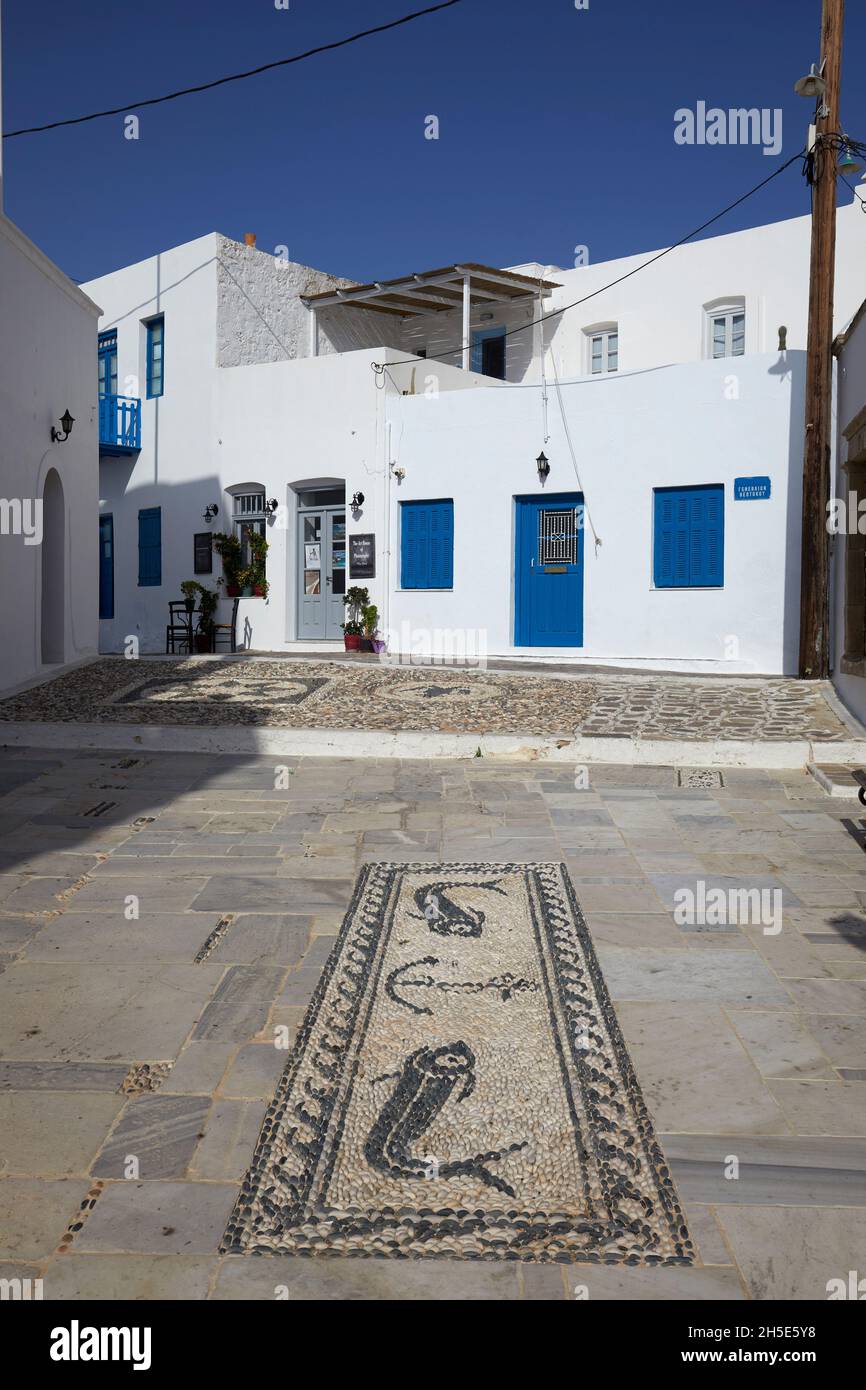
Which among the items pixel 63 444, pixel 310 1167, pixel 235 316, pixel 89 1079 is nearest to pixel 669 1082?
pixel 310 1167

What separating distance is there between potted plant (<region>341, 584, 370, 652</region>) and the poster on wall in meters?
0.21

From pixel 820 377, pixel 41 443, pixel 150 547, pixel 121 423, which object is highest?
pixel 121 423

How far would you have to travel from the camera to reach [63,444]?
518 inches

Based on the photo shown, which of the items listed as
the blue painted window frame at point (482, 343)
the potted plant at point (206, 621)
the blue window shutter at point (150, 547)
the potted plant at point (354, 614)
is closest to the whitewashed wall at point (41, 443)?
the potted plant at point (206, 621)

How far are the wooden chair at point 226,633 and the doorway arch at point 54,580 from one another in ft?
14.1

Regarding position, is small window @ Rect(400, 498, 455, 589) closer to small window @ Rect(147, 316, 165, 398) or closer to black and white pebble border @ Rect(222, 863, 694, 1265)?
small window @ Rect(147, 316, 165, 398)

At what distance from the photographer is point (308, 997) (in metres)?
3.81

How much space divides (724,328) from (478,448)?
4.47 m

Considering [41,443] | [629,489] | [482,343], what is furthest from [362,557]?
[41,443]

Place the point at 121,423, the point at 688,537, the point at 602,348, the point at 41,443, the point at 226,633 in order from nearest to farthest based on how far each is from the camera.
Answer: the point at 41,443 < the point at 688,537 < the point at 226,633 < the point at 602,348 < the point at 121,423

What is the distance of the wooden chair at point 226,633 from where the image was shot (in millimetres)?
A: 17828

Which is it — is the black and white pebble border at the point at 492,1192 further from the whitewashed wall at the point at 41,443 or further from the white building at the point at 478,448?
the white building at the point at 478,448

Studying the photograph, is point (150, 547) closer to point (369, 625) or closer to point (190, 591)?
point (190, 591)
